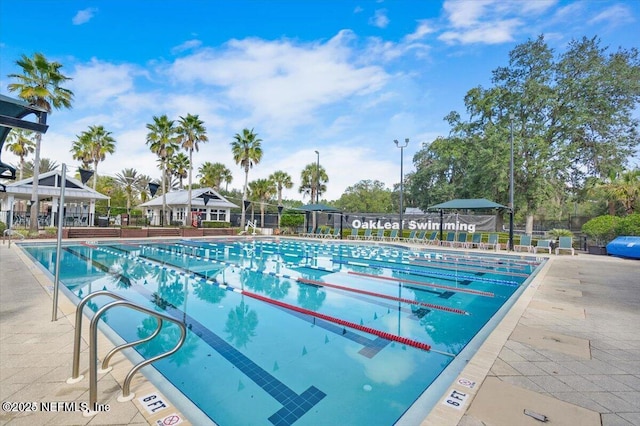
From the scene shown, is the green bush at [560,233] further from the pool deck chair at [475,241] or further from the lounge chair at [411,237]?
the lounge chair at [411,237]

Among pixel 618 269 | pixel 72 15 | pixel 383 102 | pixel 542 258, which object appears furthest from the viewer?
pixel 383 102

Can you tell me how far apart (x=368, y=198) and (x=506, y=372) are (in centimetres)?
4188

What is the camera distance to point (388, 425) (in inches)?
90.0

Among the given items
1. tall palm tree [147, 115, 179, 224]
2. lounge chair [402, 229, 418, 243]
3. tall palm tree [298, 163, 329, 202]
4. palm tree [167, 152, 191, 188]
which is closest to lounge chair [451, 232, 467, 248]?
lounge chair [402, 229, 418, 243]

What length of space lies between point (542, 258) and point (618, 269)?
2658mm

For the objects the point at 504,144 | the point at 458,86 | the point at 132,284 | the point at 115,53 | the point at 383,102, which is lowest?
the point at 132,284

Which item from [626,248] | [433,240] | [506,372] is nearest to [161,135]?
[433,240]

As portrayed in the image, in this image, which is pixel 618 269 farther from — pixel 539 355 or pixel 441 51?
pixel 441 51

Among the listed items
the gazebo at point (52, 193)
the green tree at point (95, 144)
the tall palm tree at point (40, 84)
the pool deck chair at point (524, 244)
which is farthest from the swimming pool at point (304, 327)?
the green tree at point (95, 144)

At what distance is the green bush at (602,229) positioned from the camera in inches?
551

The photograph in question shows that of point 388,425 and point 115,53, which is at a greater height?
point 115,53

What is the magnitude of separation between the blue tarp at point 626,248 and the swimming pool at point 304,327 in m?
6.02

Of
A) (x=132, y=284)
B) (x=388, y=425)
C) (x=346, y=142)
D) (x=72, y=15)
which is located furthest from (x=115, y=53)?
(x=388, y=425)

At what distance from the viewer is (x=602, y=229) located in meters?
14.2
